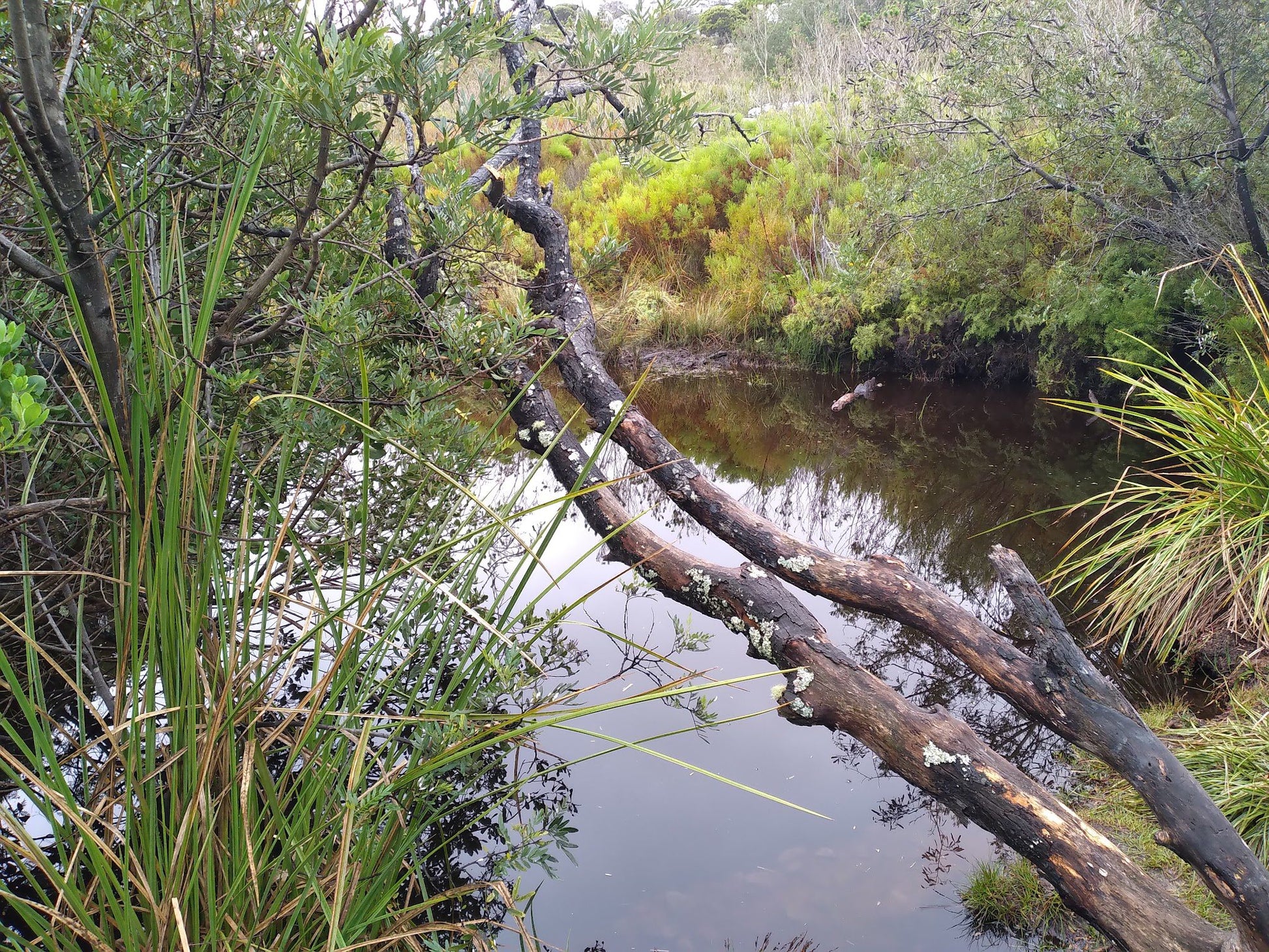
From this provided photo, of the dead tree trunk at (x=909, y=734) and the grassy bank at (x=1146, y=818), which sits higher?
the dead tree trunk at (x=909, y=734)

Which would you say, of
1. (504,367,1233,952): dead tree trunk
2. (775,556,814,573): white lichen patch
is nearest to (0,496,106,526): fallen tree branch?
(504,367,1233,952): dead tree trunk

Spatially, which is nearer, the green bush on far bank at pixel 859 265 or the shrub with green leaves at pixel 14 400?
the shrub with green leaves at pixel 14 400

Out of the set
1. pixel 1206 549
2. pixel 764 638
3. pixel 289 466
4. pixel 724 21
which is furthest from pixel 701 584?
pixel 724 21

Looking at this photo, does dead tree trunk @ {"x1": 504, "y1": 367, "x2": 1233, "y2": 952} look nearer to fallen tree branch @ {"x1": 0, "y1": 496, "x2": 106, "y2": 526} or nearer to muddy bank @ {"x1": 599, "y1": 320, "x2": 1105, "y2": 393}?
fallen tree branch @ {"x1": 0, "y1": 496, "x2": 106, "y2": 526}

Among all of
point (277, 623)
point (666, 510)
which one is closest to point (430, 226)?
point (277, 623)

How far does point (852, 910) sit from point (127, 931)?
1.83m

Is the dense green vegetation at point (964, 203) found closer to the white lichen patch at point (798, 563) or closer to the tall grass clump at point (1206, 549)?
the tall grass clump at point (1206, 549)

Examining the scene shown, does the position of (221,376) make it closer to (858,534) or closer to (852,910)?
(852,910)

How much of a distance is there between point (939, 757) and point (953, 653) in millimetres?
526

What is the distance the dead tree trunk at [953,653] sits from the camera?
180 centimetres

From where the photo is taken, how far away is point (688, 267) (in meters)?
9.43

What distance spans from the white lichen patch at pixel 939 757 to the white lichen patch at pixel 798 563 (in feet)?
2.87

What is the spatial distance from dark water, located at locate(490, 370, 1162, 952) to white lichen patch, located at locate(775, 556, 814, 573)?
1.27ft

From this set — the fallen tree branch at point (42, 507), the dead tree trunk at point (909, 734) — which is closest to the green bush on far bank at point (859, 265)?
the dead tree trunk at point (909, 734)
